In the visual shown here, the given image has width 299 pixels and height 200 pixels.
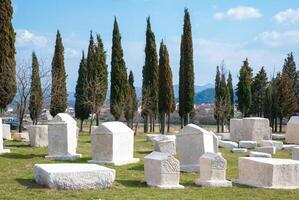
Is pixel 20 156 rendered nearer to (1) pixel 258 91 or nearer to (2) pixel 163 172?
(2) pixel 163 172

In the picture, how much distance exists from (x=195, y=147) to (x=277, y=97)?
116 feet

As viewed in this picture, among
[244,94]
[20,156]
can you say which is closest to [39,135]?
[20,156]

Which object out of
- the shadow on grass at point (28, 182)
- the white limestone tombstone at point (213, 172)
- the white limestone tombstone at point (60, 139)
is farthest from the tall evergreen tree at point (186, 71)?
the shadow on grass at point (28, 182)

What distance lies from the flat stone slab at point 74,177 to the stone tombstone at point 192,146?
176 inches

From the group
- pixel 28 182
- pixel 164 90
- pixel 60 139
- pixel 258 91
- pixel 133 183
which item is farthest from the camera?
pixel 258 91

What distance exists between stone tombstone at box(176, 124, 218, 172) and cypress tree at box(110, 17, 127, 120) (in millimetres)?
24081

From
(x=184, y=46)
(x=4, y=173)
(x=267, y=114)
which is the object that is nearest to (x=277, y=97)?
(x=267, y=114)

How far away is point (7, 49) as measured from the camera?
30.0 m

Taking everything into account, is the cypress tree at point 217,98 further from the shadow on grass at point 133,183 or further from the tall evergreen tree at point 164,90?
the shadow on grass at point 133,183

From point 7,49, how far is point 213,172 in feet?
66.5

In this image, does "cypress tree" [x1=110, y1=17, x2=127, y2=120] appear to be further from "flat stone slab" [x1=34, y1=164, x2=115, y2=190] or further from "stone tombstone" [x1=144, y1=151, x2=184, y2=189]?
"flat stone slab" [x1=34, y1=164, x2=115, y2=190]

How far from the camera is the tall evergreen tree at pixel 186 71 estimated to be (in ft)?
141

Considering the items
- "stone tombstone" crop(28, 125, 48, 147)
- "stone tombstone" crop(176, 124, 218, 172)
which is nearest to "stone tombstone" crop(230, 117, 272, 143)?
"stone tombstone" crop(28, 125, 48, 147)

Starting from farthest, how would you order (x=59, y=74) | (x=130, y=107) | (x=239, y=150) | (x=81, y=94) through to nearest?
(x=81, y=94)
(x=59, y=74)
(x=130, y=107)
(x=239, y=150)
